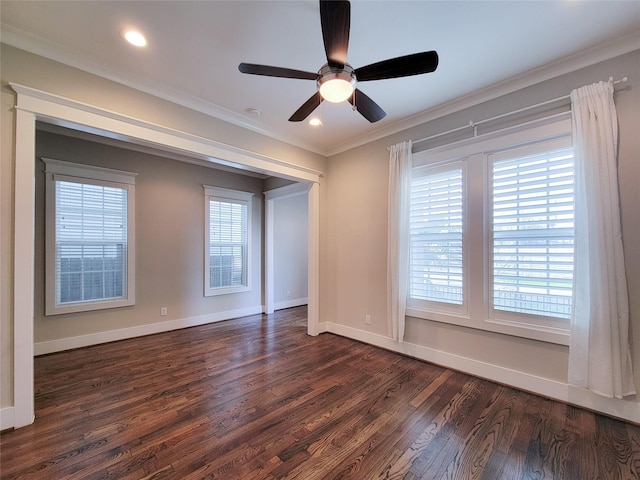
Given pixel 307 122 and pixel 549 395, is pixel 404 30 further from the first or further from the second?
pixel 549 395

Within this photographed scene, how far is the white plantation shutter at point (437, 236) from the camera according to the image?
3.06 meters

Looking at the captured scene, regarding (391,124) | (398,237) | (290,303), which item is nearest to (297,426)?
(398,237)

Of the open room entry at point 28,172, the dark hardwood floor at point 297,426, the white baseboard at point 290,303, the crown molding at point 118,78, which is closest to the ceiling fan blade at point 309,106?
the crown molding at point 118,78

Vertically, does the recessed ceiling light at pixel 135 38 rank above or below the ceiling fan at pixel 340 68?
above

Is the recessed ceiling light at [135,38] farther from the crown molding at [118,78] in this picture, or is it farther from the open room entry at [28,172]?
the open room entry at [28,172]

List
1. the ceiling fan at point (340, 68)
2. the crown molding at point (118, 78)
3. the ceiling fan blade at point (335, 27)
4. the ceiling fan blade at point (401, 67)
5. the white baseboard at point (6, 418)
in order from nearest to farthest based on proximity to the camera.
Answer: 1. the ceiling fan blade at point (335, 27)
2. the ceiling fan at point (340, 68)
3. the ceiling fan blade at point (401, 67)
4. the white baseboard at point (6, 418)
5. the crown molding at point (118, 78)

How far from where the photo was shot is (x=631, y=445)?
1.89 m

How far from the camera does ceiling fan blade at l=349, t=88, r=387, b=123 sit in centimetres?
213

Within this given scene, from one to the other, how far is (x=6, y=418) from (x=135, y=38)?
2955 mm

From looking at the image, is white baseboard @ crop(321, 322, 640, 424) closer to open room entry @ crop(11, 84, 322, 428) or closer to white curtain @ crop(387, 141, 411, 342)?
white curtain @ crop(387, 141, 411, 342)

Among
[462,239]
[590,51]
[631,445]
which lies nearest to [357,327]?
[462,239]

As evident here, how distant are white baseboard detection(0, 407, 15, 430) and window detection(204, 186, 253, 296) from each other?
2.87 metres

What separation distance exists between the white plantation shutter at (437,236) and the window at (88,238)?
403cm

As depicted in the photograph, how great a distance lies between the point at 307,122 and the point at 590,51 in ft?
8.72
